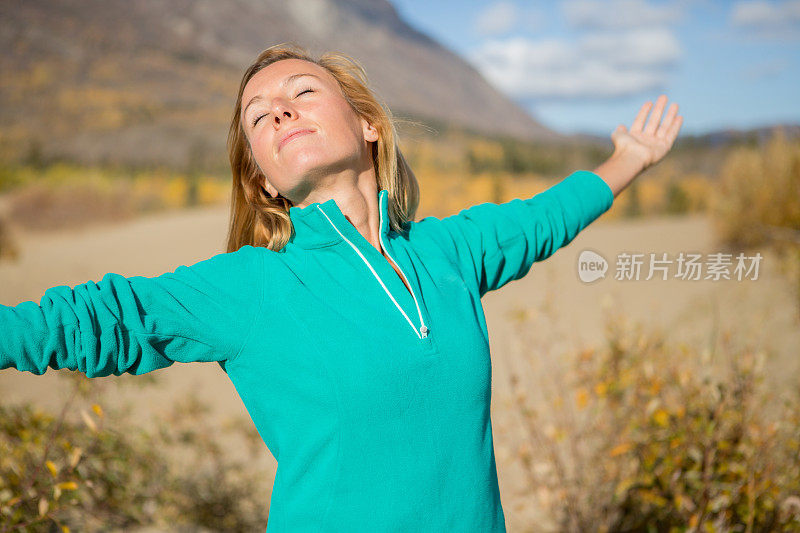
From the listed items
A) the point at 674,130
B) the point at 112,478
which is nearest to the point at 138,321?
the point at 674,130

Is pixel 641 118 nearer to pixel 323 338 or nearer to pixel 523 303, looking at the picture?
pixel 323 338

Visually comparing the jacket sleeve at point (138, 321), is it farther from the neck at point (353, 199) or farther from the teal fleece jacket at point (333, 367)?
the neck at point (353, 199)

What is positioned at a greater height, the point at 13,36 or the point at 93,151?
the point at 13,36

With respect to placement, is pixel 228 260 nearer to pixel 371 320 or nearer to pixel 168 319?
pixel 168 319

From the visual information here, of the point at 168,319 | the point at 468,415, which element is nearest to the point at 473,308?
the point at 468,415

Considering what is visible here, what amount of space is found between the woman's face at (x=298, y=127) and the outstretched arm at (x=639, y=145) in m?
0.76

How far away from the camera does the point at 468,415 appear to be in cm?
109

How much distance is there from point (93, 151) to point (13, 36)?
1042cm

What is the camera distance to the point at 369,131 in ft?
4.67

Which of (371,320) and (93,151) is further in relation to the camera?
(93,151)

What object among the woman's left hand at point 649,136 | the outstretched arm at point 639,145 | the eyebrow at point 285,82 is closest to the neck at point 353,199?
the eyebrow at point 285,82

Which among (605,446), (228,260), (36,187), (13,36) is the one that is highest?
(13,36)

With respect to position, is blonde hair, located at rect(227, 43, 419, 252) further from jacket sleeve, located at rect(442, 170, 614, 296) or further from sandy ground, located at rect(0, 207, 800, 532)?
sandy ground, located at rect(0, 207, 800, 532)

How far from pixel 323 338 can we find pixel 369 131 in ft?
1.98
